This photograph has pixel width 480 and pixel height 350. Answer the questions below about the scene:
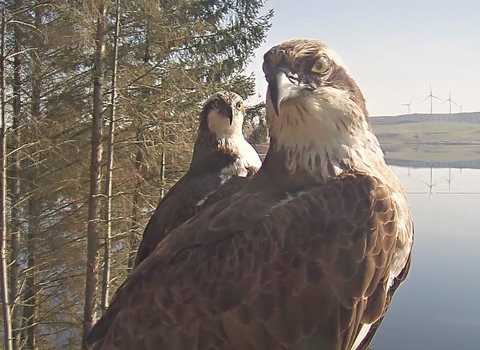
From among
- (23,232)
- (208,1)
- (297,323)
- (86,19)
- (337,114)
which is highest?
(208,1)

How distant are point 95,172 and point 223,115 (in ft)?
24.5

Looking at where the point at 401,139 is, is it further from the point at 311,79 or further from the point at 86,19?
the point at 311,79

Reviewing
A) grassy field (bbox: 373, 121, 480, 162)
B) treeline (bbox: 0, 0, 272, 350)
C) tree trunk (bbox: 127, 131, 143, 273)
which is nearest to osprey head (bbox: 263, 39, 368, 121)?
treeline (bbox: 0, 0, 272, 350)

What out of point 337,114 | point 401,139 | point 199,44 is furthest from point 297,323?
point 401,139

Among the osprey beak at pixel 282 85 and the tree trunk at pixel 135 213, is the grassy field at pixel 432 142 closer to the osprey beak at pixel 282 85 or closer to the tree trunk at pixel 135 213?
the tree trunk at pixel 135 213

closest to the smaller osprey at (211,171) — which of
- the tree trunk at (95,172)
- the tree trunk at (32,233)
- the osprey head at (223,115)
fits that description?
the osprey head at (223,115)

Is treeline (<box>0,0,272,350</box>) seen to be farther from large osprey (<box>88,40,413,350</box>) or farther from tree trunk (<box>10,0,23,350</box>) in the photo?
large osprey (<box>88,40,413,350</box>)

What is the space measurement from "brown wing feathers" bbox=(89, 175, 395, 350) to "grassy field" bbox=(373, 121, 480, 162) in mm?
48603

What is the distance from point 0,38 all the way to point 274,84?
933cm

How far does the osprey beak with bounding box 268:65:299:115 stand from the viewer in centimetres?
212

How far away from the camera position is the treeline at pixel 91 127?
35.6 ft

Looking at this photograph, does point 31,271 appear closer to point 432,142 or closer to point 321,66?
point 321,66

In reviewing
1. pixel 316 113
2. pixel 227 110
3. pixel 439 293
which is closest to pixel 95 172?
pixel 227 110

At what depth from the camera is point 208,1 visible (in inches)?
546
